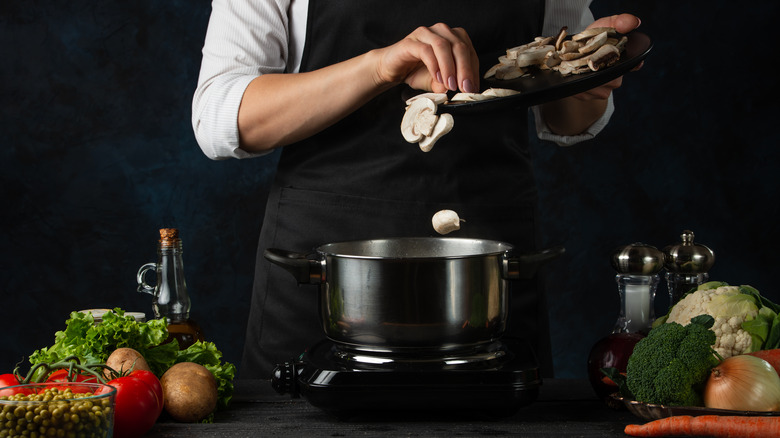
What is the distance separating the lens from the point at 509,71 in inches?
61.8

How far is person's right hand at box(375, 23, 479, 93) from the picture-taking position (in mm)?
1417

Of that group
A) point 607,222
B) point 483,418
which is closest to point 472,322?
point 483,418

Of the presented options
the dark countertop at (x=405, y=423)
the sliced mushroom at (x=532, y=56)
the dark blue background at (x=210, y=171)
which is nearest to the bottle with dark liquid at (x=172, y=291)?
the dark countertop at (x=405, y=423)

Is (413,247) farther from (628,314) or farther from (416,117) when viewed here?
(628,314)

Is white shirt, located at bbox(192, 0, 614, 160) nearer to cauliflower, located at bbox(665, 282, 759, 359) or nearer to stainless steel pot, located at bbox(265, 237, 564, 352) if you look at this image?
stainless steel pot, located at bbox(265, 237, 564, 352)

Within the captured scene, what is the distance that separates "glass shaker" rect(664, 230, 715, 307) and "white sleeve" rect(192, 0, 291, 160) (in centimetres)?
87

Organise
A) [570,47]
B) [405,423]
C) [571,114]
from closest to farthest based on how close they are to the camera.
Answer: [405,423] → [570,47] → [571,114]

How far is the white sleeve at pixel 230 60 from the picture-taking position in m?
1.69

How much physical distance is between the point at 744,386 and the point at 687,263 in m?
0.35

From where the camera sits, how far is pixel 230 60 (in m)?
1.73

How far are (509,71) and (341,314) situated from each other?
637 mm

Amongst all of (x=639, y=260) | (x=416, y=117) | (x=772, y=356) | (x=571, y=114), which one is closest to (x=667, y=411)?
(x=772, y=356)

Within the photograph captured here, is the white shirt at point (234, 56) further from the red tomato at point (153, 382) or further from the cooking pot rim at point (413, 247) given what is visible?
the red tomato at point (153, 382)

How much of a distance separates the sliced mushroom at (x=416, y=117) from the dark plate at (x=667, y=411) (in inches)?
21.5
